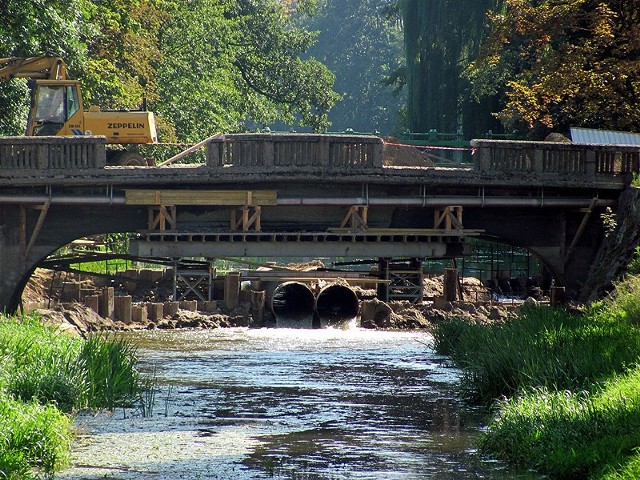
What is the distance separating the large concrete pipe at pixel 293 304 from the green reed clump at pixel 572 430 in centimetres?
2373

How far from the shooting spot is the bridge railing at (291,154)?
32344 mm

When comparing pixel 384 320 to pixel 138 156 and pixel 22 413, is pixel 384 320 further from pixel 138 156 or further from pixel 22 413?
pixel 22 413

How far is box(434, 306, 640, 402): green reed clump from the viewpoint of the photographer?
18047 mm

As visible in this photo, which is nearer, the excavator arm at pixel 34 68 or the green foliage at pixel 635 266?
the green foliage at pixel 635 266

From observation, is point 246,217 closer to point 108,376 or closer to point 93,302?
point 93,302

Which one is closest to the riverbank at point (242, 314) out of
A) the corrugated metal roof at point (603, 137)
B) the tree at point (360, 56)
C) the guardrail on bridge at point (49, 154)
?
the guardrail on bridge at point (49, 154)

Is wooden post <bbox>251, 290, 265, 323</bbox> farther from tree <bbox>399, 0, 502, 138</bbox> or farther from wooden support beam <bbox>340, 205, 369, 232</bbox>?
tree <bbox>399, 0, 502, 138</bbox>

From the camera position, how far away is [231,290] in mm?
40906

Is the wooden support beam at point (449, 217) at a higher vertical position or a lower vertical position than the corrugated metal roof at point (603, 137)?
lower

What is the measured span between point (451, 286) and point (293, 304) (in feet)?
16.5

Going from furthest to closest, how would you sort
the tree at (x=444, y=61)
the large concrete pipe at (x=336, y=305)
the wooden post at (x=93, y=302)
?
the tree at (x=444, y=61) < the large concrete pipe at (x=336, y=305) < the wooden post at (x=93, y=302)

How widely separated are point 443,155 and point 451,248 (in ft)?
83.6

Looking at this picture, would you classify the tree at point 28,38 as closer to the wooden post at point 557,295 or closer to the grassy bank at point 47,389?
the grassy bank at point 47,389

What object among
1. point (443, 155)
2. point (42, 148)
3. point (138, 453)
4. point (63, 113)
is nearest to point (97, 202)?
point (42, 148)
